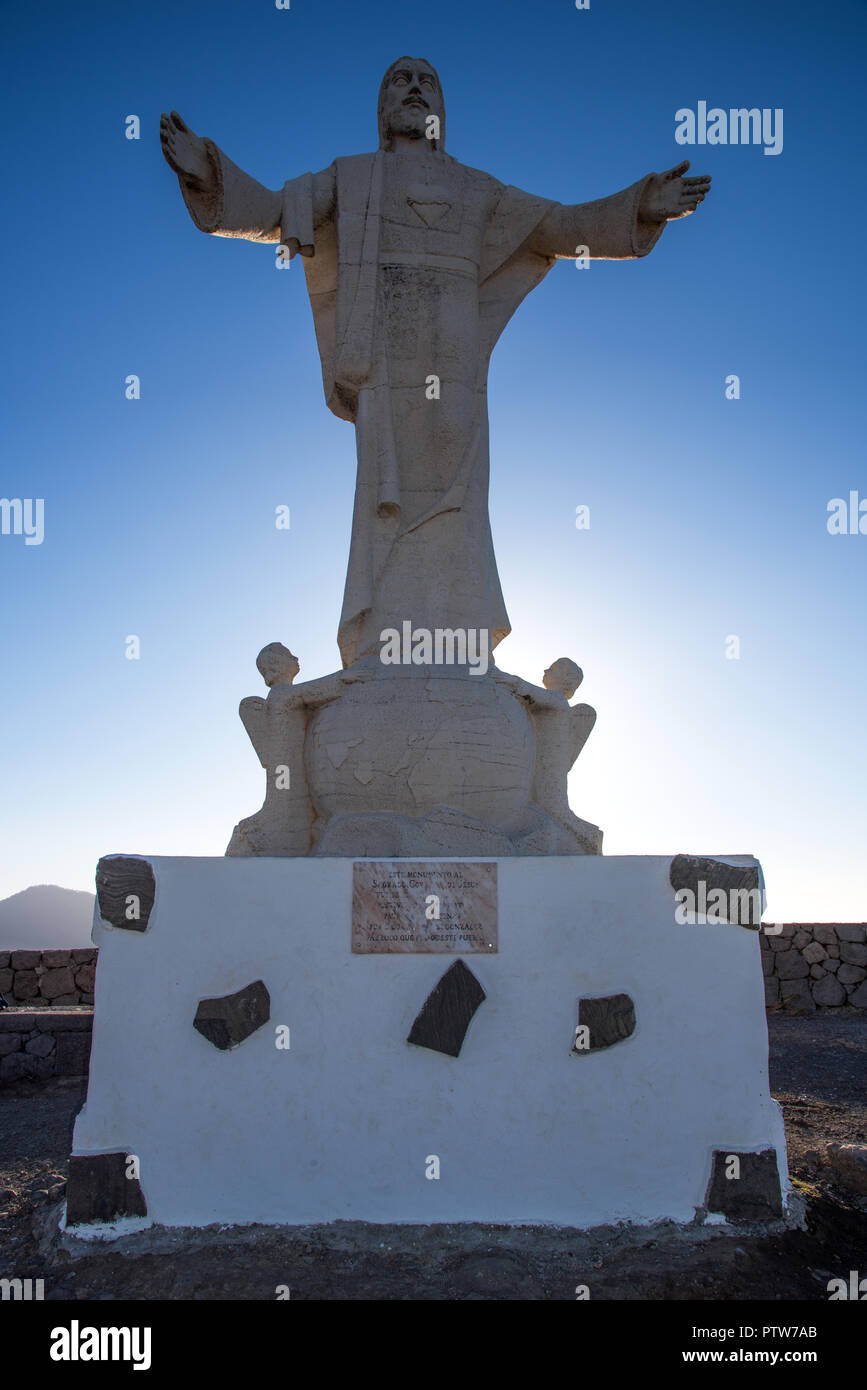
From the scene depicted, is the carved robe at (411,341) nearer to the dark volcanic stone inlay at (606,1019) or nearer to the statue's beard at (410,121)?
Result: the statue's beard at (410,121)

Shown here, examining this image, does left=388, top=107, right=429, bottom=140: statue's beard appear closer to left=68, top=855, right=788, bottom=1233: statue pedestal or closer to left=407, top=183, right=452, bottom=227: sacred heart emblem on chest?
left=407, top=183, right=452, bottom=227: sacred heart emblem on chest

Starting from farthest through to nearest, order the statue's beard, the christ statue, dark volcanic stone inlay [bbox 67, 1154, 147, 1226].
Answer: the statue's beard < the christ statue < dark volcanic stone inlay [bbox 67, 1154, 147, 1226]

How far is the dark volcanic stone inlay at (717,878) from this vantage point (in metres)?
3.89

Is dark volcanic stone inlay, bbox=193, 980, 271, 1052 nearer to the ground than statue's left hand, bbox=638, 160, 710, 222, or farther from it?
nearer to the ground

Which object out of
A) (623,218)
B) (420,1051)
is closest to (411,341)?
(623,218)

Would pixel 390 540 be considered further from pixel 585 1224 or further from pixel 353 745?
pixel 585 1224

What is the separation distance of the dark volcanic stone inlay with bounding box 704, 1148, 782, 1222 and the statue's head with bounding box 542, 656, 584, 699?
2235mm

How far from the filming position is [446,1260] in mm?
3289

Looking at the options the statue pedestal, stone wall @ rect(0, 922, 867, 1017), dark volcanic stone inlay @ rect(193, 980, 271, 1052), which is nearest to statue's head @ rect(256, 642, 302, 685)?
the statue pedestal

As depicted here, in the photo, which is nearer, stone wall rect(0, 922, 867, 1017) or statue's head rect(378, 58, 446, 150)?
statue's head rect(378, 58, 446, 150)

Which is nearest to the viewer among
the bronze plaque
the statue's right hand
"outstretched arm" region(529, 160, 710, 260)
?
the bronze plaque

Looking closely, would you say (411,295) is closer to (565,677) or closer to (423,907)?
(565,677)

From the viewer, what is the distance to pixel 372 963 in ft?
12.3

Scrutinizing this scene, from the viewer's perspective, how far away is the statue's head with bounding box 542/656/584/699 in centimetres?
504
